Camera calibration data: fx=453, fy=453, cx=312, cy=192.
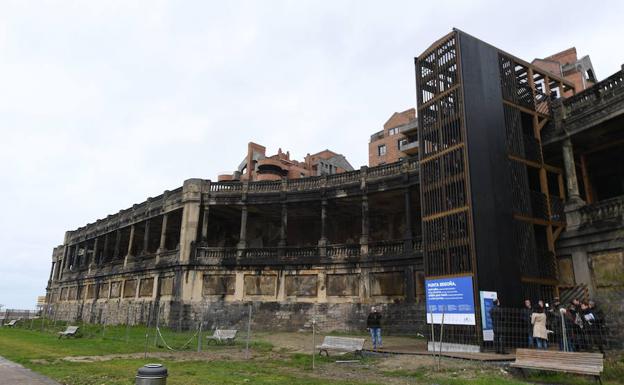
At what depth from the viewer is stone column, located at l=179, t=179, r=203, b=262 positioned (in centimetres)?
3080

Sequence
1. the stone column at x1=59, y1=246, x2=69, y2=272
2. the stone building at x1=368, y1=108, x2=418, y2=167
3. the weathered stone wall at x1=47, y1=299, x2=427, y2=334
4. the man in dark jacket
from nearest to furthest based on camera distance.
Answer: the man in dark jacket
the weathered stone wall at x1=47, y1=299, x2=427, y2=334
the stone column at x1=59, y1=246, x2=69, y2=272
the stone building at x1=368, y1=108, x2=418, y2=167

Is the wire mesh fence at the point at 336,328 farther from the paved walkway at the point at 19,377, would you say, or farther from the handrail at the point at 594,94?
the handrail at the point at 594,94

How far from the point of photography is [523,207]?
63.3 ft

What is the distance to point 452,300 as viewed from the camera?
1747cm

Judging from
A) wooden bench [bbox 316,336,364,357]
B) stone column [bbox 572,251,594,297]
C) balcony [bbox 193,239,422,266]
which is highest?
balcony [bbox 193,239,422,266]

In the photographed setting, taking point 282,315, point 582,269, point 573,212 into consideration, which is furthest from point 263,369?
point 282,315

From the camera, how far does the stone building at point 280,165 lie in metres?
57.7

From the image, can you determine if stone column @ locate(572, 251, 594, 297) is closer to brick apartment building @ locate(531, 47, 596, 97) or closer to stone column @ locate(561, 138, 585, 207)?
stone column @ locate(561, 138, 585, 207)

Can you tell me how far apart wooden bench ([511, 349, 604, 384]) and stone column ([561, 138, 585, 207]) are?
10.8m

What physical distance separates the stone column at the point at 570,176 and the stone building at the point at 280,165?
39187mm

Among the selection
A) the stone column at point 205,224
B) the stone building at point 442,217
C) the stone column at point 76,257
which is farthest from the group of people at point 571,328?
the stone column at point 76,257

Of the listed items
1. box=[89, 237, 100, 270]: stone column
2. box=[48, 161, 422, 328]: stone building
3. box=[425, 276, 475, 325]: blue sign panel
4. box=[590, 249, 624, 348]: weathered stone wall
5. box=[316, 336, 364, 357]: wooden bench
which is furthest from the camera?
box=[89, 237, 100, 270]: stone column

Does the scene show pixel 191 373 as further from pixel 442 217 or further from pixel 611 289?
pixel 611 289

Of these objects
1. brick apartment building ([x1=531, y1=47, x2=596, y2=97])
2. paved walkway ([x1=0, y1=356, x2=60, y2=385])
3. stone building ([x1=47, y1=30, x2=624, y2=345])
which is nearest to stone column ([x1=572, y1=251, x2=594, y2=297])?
stone building ([x1=47, y1=30, x2=624, y2=345])
